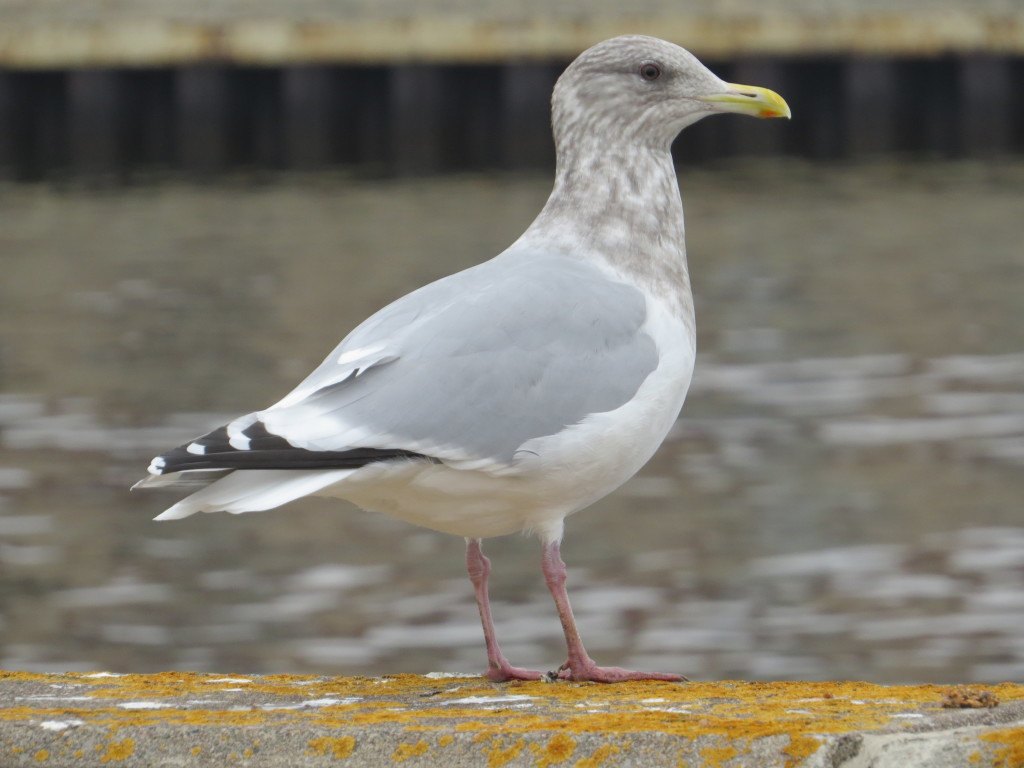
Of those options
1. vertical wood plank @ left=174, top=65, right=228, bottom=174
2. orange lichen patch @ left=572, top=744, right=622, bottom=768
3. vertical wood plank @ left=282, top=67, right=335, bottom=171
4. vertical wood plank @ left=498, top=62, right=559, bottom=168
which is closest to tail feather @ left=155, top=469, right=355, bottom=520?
orange lichen patch @ left=572, top=744, right=622, bottom=768

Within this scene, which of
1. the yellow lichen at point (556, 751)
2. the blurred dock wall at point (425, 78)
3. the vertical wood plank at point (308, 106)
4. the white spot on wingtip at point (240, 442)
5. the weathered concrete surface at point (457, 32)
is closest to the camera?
the yellow lichen at point (556, 751)

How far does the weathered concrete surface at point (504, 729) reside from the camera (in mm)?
2682

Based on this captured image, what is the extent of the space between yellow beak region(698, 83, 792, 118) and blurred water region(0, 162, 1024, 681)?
110 inches

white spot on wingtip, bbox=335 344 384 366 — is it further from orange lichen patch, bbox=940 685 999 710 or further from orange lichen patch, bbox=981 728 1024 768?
orange lichen patch, bbox=981 728 1024 768

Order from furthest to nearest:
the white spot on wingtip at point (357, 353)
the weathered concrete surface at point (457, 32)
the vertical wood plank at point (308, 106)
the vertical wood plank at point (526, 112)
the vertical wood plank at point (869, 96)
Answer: the vertical wood plank at point (869, 96), the vertical wood plank at point (308, 106), the vertical wood plank at point (526, 112), the weathered concrete surface at point (457, 32), the white spot on wingtip at point (357, 353)

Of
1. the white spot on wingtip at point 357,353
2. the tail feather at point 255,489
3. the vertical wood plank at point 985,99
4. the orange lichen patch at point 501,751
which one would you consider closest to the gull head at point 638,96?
the white spot on wingtip at point 357,353

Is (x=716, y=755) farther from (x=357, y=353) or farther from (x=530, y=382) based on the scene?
(x=357, y=353)

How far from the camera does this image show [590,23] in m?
19.8

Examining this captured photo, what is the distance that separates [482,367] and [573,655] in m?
0.66

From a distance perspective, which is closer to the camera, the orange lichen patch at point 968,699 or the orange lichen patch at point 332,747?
the orange lichen patch at point 332,747

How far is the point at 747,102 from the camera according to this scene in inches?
163

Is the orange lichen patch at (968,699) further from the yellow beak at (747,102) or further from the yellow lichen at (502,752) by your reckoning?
the yellow beak at (747,102)

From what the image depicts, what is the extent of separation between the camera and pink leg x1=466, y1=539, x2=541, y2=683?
3.77m

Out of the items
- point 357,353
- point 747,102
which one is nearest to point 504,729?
point 357,353
